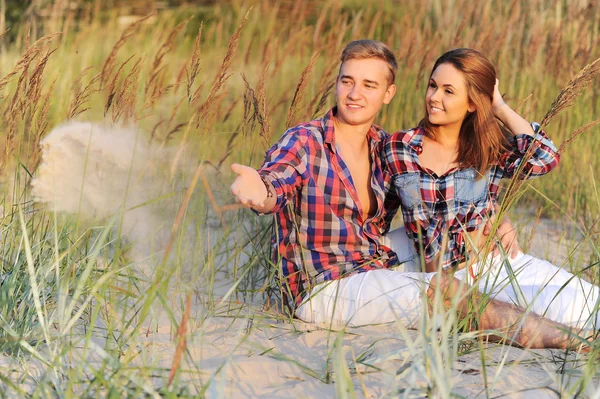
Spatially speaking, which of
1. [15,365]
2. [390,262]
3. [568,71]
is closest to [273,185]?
[390,262]

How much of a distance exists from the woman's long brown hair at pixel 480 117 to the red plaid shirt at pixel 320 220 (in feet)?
1.17

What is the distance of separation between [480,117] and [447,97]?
0.14 metres

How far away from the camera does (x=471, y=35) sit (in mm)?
4559

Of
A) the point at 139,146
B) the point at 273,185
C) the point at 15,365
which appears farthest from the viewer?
the point at 139,146

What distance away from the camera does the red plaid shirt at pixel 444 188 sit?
8.75ft

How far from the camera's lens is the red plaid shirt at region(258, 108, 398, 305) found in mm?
2605

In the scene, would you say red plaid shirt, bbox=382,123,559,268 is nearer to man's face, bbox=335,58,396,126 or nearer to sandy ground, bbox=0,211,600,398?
man's face, bbox=335,58,396,126

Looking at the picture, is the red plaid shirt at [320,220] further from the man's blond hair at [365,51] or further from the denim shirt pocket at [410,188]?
the man's blond hair at [365,51]

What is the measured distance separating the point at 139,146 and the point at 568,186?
7.15 feet

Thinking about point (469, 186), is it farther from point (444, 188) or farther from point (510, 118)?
point (510, 118)

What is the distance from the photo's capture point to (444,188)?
271cm

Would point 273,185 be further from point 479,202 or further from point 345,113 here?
point 479,202

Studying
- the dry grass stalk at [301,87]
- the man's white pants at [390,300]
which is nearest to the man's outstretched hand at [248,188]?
the man's white pants at [390,300]

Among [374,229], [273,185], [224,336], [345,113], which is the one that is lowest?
[224,336]
